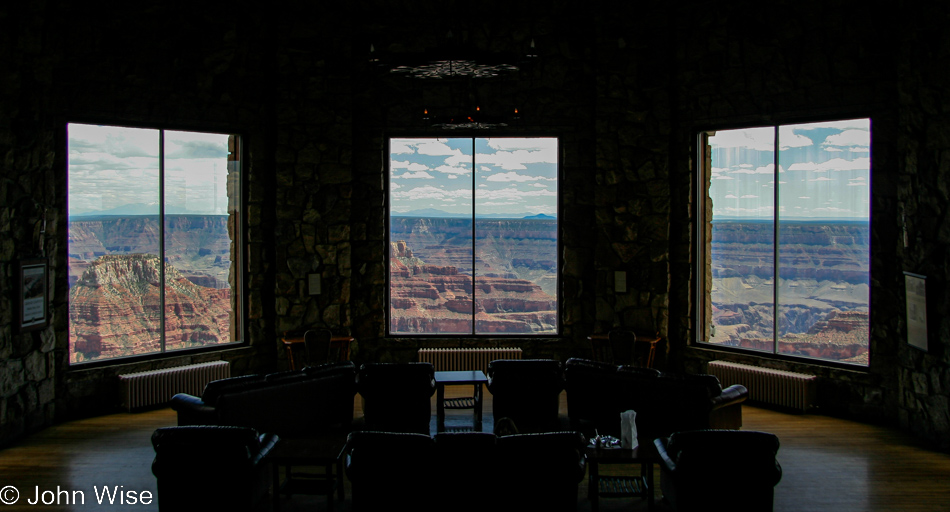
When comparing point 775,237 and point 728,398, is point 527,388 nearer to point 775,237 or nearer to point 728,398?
point 728,398

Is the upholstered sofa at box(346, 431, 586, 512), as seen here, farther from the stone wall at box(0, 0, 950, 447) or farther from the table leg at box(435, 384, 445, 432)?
the stone wall at box(0, 0, 950, 447)

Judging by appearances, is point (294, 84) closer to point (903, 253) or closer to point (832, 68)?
point (832, 68)

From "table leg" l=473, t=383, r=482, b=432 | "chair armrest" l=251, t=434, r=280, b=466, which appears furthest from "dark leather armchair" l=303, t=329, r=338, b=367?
"chair armrest" l=251, t=434, r=280, b=466

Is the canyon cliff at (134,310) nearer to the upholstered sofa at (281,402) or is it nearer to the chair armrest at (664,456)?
the upholstered sofa at (281,402)

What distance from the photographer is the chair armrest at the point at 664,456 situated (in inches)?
178

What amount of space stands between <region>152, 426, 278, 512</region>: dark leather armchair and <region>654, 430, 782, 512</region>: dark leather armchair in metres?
2.88

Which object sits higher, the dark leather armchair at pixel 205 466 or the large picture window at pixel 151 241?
the large picture window at pixel 151 241

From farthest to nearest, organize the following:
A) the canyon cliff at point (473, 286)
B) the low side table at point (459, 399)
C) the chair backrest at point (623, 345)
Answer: the canyon cliff at point (473, 286)
the chair backrest at point (623, 345)
the low side table at point (459, 399)

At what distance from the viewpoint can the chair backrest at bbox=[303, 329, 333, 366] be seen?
8516 millimetres

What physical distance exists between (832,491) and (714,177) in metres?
4.42

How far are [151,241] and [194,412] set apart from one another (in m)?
3.44

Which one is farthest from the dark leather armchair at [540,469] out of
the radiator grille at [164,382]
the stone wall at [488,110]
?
the radiator grille at [164,382]

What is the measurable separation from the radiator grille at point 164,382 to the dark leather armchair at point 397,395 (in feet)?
10.1

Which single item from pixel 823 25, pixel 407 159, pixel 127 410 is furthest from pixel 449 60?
pixel 127 410
